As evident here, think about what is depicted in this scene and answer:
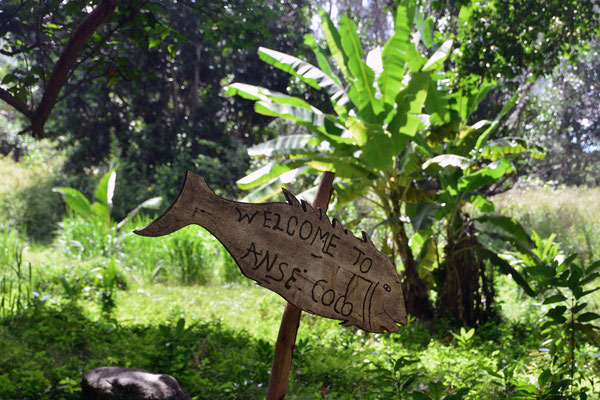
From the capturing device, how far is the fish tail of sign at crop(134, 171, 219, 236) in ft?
5.30

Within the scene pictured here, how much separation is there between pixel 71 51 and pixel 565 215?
29.7 feet

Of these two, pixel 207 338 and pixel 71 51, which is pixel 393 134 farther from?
pixel 71 51

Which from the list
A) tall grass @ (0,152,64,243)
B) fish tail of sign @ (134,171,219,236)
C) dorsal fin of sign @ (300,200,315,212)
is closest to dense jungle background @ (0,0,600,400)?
dorsal fin of sign @ (300,200,315,212)

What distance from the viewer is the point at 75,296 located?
17.7ft

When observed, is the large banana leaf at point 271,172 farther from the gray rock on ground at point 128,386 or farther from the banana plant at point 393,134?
the gray rock on ground at point 128,386

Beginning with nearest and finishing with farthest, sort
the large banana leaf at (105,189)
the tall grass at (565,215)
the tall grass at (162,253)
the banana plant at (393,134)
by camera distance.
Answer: the banana plant at (393,134)
the tall grass at (162,253)
the large banana leaf at (105,189)
the tall grass at (565,215)

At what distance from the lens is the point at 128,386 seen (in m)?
2.99

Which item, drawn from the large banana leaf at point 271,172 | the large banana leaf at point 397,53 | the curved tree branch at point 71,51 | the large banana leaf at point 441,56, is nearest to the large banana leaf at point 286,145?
the large banana leaf at point 271,172

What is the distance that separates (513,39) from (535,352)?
2525 millimetres

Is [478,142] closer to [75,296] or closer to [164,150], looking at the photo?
[75,296]

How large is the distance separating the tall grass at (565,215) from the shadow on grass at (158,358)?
532 cm

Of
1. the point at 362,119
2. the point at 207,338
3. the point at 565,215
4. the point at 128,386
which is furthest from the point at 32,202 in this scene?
the point at 565,215

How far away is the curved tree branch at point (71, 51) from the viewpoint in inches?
122

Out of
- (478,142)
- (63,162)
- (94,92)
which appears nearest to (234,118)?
(94,92)
